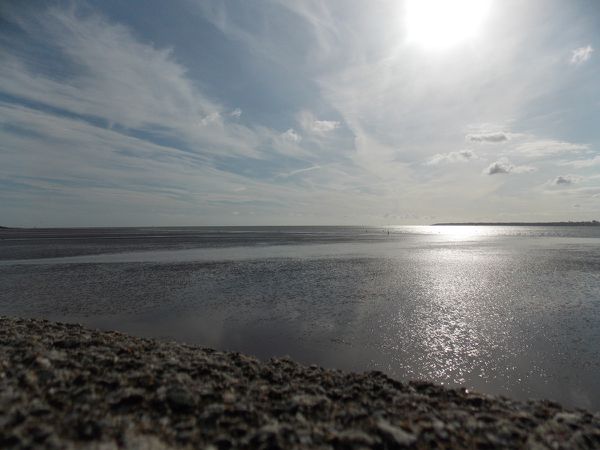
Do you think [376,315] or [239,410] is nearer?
[239,410]

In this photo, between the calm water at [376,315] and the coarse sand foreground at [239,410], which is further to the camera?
the calm water at [376,315]

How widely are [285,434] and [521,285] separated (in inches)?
937

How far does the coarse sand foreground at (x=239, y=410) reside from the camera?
210 inches

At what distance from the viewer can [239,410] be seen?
629 centimetres

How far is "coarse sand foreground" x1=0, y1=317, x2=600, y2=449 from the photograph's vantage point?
5.34 metres

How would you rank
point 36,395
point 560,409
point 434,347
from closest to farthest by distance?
→ 1. point 36,395
2. point 560,409
3. point 434,347

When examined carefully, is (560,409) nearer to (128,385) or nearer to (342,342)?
(342,342)

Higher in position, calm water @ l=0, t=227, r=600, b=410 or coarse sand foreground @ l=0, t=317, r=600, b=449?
coarse sand foreground @ l=0, t=317, r=600, b=449

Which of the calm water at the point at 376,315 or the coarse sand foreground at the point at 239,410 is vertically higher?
the coarse sand foreground at the point at 239,410

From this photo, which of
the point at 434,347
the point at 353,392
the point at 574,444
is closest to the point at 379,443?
the point at 353,392

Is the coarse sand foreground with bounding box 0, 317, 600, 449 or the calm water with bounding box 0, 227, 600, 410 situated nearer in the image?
the coarse sand foreground with bounding box 0, 317, 600, 449

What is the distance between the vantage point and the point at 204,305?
1809 cm

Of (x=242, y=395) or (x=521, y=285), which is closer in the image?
(x=242, y=395)

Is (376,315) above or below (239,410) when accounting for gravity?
below
